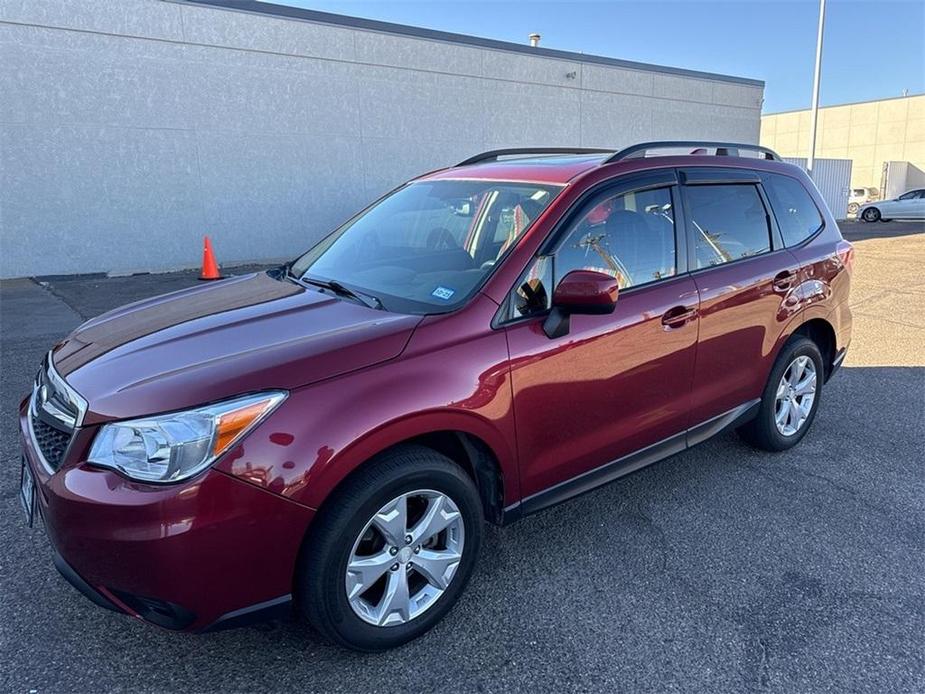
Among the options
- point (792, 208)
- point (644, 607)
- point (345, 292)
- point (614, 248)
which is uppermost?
point (792, 208)

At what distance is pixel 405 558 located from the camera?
98.3 inches

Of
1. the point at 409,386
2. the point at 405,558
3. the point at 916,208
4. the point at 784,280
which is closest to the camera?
the point at 409,386

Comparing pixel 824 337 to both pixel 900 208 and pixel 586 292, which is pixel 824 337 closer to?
pixel 586 292

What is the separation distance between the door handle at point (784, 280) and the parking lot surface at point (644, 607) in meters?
1.11

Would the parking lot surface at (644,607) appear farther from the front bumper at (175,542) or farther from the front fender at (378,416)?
the front fender at (378,416)

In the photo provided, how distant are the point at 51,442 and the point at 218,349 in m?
0.68

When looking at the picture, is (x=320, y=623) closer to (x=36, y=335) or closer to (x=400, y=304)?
(x=400, y=304)

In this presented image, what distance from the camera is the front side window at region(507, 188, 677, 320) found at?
2.84 metres

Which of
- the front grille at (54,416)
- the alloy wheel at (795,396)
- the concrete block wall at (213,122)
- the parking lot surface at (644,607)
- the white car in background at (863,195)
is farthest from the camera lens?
the white car in background at (863,195)

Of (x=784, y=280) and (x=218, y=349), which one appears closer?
(x=218, y=349)

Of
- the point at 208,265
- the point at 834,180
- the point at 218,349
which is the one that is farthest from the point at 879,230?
the point at 218,349

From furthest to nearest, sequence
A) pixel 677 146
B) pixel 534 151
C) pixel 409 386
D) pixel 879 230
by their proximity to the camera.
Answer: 1. pixel 879 230
2. pixel 534 151
3. pixel 677 146
4. pixel 409 386

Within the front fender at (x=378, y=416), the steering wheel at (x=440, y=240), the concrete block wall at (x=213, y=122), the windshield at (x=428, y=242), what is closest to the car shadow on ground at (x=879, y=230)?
the concrete block wall at (x=213, y=122)

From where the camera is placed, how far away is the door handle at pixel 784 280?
12.8 ft
